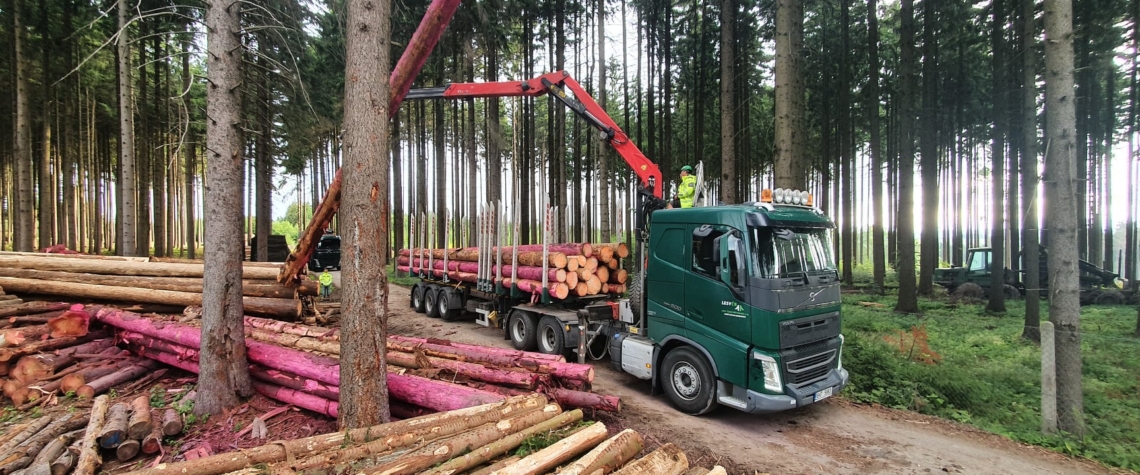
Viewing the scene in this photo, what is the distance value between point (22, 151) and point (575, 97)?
50.4 feet

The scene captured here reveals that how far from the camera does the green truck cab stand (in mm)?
5188

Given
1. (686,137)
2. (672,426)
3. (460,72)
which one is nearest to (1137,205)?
(686,137)

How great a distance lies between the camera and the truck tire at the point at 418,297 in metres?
13.4

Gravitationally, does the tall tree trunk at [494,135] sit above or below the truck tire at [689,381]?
above

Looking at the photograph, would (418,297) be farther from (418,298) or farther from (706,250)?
(706,250)

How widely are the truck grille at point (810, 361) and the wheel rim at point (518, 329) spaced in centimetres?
514

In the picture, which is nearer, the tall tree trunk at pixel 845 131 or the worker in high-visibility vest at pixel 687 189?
the worker in high-visibility vest at pixel 687 189

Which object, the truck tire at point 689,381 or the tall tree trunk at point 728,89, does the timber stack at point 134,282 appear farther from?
the tall tree trunk at point 728,89

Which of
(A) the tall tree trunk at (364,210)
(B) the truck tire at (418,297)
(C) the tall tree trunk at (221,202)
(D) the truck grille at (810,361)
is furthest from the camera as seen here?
(B) the truck tire at (418,297)

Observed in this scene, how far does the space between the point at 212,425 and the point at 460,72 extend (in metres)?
18.4

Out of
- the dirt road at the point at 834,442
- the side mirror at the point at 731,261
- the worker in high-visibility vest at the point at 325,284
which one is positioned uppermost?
the side mirror at the point at 731,261

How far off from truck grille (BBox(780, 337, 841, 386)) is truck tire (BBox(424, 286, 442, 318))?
932 cm

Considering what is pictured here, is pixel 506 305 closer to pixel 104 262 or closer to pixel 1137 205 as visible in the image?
pixel 104 262

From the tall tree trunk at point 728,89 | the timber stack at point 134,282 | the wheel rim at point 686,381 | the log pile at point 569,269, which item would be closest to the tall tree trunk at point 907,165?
the tall tree trunk at point 728,89
